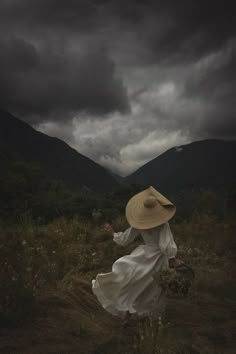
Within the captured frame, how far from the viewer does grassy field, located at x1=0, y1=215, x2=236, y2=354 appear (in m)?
3.71

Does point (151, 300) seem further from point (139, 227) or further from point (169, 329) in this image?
point (139, 227)

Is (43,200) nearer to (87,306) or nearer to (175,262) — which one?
(87,306)

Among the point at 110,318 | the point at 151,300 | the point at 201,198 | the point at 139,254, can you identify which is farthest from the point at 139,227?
the point at 201,198

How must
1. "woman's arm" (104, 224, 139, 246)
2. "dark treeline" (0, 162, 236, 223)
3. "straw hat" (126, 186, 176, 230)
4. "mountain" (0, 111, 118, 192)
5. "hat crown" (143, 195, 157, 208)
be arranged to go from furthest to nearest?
"mountain" (0, 111, 118, 192) < "dark treeline" (0, 162, 236, 223) < "woman's arm" (104, 224, 139, 246) < "hat crown" (143, 195, 157, 208) < "straw hat" (126, 186, 176, 230)

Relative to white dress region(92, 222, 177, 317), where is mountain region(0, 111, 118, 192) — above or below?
above

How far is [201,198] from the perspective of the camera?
1371 cm

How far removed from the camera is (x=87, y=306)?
A: 5.16m

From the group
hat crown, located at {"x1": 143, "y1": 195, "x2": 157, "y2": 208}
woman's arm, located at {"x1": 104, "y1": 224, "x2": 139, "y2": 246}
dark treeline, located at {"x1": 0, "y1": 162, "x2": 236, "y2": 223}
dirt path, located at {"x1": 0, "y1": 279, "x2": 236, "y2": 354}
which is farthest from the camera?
dark treeline, located at {"x1": 0, "y1": 162, "x2": 236, "y2": 223}

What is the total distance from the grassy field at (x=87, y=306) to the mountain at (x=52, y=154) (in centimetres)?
14839

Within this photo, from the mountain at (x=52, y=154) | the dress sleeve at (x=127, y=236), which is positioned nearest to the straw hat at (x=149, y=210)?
the dress sleeve at (x=127, y=236)

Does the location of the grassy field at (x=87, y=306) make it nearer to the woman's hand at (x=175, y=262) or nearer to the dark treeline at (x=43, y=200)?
the woman's hand at (x=175, y=262)

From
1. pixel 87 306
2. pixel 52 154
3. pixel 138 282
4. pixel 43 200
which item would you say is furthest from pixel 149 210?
pixel 52 154

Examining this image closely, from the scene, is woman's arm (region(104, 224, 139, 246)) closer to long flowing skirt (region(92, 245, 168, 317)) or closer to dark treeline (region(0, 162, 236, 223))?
long flowing skirt (region(92, 245, 168, 317))

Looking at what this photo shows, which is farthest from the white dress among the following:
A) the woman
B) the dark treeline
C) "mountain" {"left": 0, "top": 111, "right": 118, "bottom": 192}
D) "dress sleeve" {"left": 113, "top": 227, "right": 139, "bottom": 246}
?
"mountain" {"left": 0, "top": 111, "right": 118, "bottom": 192}
